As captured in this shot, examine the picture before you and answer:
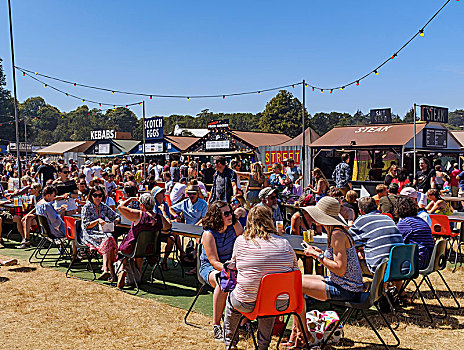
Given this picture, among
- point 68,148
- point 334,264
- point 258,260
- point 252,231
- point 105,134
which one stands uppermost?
point 105,134

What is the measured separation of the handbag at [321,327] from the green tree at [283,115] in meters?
50.6

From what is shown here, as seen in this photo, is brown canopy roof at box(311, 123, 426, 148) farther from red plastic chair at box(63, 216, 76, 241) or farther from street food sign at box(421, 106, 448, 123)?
red plastic chair at box(63, 216, 76, 241)

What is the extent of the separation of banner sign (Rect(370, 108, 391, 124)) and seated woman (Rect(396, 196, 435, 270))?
1480 centimetres

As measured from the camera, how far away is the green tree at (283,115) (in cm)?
5375

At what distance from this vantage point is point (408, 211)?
474 cm

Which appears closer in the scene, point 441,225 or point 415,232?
point 415,232

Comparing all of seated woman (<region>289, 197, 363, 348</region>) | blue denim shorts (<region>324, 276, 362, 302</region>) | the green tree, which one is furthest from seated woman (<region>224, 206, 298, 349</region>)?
the green tree

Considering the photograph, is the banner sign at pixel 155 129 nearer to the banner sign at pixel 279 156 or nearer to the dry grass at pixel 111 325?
the banner sign at pixel 279 156

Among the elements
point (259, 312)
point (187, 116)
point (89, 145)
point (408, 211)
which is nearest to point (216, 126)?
point (89, 145)

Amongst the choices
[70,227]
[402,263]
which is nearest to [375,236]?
[402,263]

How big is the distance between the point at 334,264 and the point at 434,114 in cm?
1509

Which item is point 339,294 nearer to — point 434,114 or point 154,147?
point 434,114

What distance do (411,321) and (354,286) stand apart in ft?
4.15

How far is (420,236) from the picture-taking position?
4.61m
